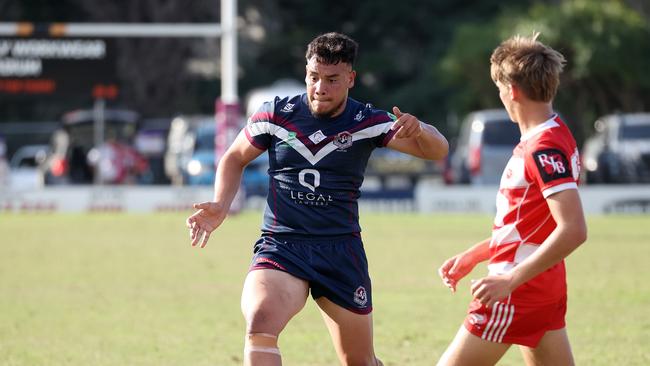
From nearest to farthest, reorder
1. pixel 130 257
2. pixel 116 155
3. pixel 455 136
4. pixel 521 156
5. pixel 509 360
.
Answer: pixel 521 156 < pixel 509 360 < pixel 130 257 < pixel 116 155 < pixel 455 136

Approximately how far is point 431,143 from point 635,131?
24800mm

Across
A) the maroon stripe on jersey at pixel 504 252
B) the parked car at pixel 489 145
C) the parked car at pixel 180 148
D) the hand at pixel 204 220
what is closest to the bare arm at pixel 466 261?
the maroon stripe on jersey at pixel 504 252

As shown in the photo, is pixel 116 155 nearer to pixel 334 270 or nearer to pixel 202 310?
pixel 202 310

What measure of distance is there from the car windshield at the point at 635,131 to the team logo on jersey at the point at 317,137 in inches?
972

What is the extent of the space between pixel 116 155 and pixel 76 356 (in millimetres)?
25282

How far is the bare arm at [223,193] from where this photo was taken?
6.49 meters

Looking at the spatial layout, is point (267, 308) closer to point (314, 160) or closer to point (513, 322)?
point (314, 160)

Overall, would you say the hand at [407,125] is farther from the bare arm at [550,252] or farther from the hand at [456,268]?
the bare arm at [550,252]

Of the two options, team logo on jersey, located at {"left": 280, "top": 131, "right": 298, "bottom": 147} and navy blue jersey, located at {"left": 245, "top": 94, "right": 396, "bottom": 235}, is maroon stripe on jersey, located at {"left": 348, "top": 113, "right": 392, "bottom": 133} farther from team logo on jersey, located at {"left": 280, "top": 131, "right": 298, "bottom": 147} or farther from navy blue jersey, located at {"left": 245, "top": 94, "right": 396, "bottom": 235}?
team logo on jersey, located at {"left": 280, "top": 131, "right": 298, "bottom": 147}

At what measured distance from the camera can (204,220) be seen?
6508 mm

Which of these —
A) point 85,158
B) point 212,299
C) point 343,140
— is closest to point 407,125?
point 343,140

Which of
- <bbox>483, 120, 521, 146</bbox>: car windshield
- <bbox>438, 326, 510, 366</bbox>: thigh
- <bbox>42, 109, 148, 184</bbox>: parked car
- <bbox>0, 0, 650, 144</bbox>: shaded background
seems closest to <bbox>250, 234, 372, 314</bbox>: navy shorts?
<bbox>438, 326, 510, 366</bbox>: thigh

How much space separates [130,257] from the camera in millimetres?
17578

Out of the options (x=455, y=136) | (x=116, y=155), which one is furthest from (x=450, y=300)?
(x=455, y=136)
